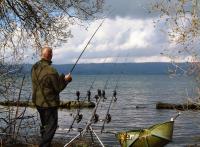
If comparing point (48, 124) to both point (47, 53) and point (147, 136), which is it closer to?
point (47, 53)

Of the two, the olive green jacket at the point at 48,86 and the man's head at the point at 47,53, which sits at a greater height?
the man's head at the point at 47,53

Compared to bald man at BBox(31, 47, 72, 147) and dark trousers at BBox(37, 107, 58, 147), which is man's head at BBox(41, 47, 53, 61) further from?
dark trousers at BBox(37, 107, 58, 147)

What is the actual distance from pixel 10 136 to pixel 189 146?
11168mm

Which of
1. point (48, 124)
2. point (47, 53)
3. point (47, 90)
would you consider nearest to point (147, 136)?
point (48, 124)

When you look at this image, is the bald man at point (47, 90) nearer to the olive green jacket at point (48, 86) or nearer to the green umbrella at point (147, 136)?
the olive green jacket at point (48, 86)

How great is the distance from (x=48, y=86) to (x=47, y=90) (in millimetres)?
87

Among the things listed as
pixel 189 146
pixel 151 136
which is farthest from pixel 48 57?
pixel 189 146

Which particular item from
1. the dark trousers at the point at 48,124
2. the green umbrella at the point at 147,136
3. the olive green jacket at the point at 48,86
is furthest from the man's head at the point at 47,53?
the green umbrella at the point at 147,136

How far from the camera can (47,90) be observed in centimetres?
1059

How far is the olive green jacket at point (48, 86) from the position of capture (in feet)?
34.7

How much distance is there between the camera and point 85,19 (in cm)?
1747

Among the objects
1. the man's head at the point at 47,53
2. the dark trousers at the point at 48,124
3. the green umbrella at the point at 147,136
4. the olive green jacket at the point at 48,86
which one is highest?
the man's head at the point at 47,53

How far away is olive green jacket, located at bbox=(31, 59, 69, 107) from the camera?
10.6 meters

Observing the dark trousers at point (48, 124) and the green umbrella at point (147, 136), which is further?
the green umbrella at point (147, 136)
